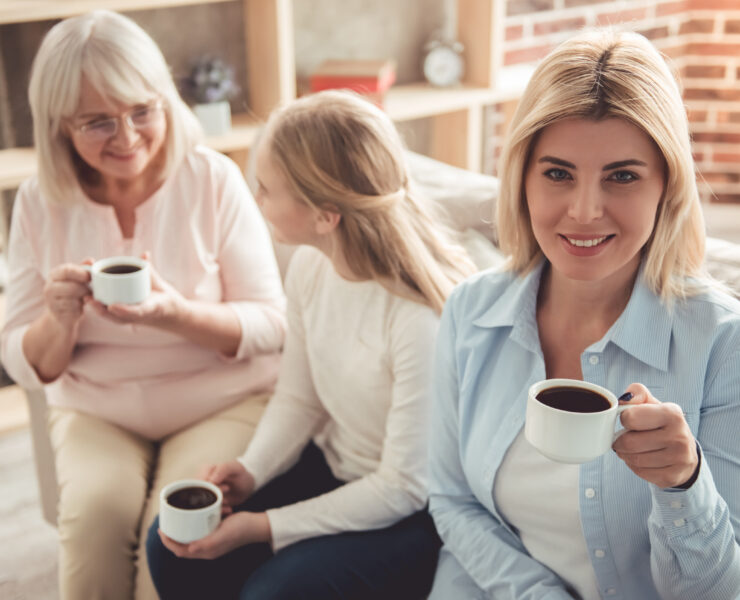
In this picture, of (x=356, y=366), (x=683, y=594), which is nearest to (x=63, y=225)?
(x=356, y=366)

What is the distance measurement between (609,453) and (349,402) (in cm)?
55

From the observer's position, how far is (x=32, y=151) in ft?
8.59

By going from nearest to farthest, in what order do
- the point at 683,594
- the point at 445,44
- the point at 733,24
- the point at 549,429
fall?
the point at 549,429, the point at 683,594, the point at 445,44, the point at 733,24

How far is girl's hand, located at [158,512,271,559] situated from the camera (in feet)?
4.81

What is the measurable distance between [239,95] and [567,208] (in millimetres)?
1980

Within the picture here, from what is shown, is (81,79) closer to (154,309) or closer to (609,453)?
(154,309)

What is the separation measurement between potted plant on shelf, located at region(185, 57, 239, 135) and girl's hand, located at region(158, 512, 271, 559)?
4.91 feet

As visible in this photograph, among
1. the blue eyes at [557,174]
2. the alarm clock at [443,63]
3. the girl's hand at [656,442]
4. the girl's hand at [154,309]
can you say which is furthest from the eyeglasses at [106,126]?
the alarm clock at [443,63]

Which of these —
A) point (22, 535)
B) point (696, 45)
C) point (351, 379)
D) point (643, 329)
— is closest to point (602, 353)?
point (643, 329)

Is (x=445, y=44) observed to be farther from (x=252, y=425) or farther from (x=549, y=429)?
(x=549, y=429)

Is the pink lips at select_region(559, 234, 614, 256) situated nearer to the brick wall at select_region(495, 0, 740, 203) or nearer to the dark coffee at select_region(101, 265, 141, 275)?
the dark coffee at select_region(101, 265, 141, 275)

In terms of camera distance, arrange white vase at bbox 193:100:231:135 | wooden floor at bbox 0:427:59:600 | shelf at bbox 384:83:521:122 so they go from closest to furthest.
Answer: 1. wooden floor at bbox 0:427:59:600
2. white vase at bbox 193:100:231:135
3. shelf at bbox 384:83:521:122

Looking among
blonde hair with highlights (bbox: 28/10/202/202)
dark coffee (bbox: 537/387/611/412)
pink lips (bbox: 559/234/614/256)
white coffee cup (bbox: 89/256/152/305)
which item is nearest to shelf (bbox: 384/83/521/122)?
blonde hair with highlights (bbox: 28/10/202/202)

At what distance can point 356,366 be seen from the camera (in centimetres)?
161
